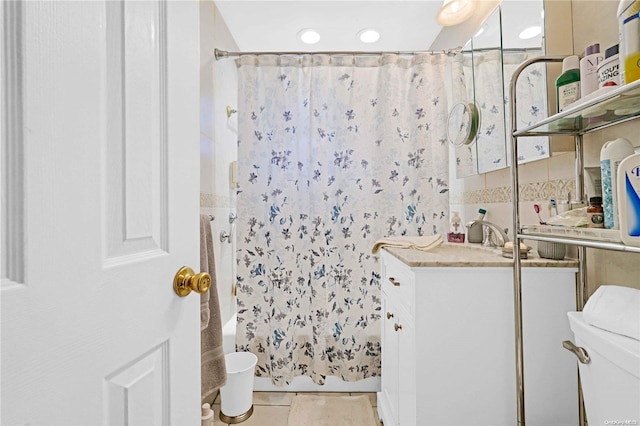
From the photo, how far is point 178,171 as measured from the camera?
68 cm

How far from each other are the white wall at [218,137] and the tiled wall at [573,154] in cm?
164

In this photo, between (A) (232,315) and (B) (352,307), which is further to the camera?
(A) (232,315)

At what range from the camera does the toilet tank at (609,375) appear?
0.65 metres

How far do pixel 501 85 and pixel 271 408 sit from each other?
2.12m

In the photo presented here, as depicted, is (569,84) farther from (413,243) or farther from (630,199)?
(413,243)

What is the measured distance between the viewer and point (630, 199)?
2.16 ft

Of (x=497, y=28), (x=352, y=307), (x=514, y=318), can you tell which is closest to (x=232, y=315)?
(x=352, y=307)

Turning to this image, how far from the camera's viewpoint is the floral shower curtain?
2070mm

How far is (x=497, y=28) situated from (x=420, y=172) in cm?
83

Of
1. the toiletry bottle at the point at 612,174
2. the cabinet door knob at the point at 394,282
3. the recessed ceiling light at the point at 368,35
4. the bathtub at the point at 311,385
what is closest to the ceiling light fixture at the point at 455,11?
the recessed ceiling light at the point at 368,35

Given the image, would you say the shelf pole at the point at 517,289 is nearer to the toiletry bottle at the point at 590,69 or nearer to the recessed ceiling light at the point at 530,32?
the toiletry bottle at the point at 590,69

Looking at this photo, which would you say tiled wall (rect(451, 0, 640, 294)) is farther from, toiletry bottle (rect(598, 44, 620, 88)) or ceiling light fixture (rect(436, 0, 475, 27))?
ceiling light fixture (rect(436, 0, 475, 27))

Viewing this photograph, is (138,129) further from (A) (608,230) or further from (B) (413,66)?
(B) (413,66)

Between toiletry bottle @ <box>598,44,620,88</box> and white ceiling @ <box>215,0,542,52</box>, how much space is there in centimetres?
128
